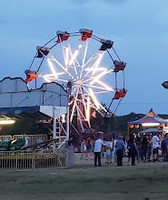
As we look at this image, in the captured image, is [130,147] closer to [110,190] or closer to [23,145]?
[23,145]

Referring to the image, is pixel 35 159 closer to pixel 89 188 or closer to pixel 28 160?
pixel 28 160

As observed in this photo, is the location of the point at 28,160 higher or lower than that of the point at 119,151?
lower

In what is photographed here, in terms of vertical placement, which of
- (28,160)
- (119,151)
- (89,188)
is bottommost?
(89,188)

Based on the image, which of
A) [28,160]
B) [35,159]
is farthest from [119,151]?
[28,160]

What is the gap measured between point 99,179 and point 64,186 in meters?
1.89

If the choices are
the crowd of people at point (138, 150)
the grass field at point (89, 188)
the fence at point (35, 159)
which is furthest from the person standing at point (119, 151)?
the grass field at point (89, 188)

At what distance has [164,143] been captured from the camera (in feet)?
86.9

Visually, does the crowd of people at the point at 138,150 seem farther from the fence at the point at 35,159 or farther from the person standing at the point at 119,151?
the fence at the point at 35,159

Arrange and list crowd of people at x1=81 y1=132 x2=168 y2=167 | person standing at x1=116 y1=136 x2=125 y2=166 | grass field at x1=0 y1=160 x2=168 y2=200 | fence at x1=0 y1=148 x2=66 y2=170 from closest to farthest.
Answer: grass field at x1=0 y1=160 x2=168 y2=200, person standing at x1=116 y1=136 x2=125 y2=166, fence at x1=0 y1=148 x2=66 y2=170, crowd of people at x1=81 y1=132 x2=168 y2=167

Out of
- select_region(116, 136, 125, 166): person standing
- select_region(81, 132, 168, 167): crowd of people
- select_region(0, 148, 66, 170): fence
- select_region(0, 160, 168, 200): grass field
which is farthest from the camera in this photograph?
select_region(81, 132, 168, 167): crowd of people

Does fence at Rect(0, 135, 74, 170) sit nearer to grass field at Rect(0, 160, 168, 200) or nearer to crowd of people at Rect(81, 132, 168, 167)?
crowd of people at Rect(81, 132, 168, 167)

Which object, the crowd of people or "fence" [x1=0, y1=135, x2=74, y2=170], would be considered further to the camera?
the crowd of people

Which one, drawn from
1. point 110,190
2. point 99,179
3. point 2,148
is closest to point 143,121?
point 2,148

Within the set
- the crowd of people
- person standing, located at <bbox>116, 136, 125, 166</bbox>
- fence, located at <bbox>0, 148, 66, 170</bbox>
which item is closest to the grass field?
person standing, located at <bbox>116, 136, 125, 166</bbox>
